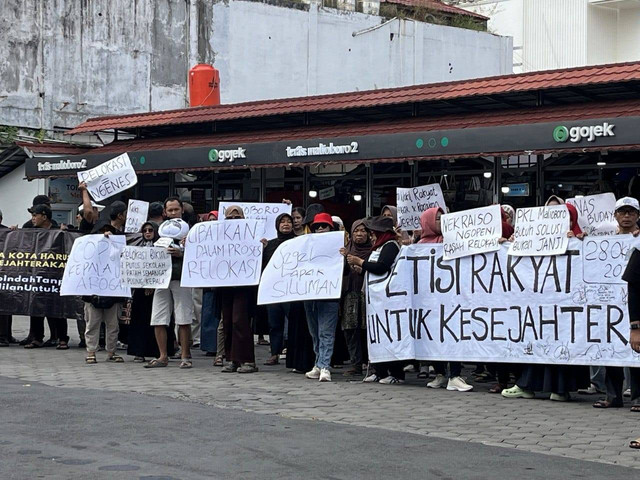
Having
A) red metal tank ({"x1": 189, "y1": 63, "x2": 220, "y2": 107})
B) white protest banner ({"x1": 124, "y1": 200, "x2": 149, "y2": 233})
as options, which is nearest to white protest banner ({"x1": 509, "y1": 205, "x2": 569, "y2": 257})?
white protest banner ({"x1": 124, "y1": 200, "x2": 149, "y2": 233})

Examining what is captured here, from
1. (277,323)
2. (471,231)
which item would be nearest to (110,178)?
(277,323)

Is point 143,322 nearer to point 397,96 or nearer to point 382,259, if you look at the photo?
point 382,259

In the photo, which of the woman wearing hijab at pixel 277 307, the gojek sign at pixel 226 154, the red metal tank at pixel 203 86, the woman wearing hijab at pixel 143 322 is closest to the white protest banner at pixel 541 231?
the woman wearing hijab at pixel 277 307

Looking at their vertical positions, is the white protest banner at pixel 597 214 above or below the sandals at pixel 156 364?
above

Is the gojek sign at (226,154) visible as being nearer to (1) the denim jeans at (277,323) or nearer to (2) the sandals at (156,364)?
(1) the denim jeans at (277,323)

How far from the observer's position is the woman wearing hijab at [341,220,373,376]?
1326cm

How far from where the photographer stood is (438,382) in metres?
12.7

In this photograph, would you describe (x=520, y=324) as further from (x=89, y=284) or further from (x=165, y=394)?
(x=89, y=284)

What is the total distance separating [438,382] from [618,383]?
2.10 metres

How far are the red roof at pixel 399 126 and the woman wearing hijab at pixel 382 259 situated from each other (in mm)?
4540

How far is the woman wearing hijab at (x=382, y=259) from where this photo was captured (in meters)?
12.9

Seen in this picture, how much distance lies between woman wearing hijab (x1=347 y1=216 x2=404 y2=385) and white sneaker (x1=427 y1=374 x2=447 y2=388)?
0.47 metres

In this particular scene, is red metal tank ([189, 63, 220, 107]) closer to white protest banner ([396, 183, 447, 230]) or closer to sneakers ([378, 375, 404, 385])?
white protest banner ([396, 183, 447, 230])


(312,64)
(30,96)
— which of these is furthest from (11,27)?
(312,64)
